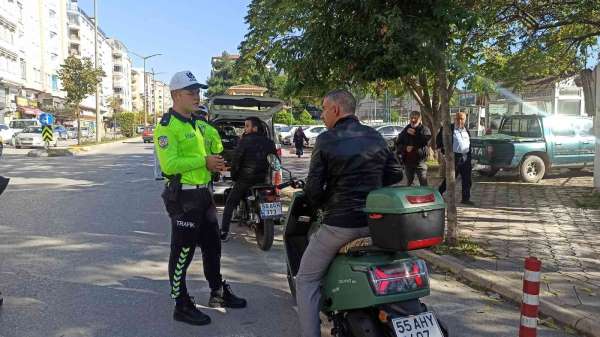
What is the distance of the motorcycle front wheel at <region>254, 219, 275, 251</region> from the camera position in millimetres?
6461

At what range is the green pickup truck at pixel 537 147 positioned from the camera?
43.3 feet

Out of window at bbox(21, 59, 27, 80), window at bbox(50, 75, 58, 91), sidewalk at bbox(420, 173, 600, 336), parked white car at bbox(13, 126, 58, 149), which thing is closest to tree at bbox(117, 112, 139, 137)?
window at bbox(50, 75, 58, 91)

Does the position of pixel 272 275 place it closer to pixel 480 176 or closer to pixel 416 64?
pixel 416 64

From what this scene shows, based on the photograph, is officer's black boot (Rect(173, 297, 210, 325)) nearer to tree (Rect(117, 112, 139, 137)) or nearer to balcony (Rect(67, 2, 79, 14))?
tree (Rect(117, 112, 139, 137))

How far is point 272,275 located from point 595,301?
304 cm

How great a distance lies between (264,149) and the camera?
6.93 metres

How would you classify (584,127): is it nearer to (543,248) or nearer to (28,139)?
(543,248)

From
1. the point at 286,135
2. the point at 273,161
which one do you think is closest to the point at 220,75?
the point at 286,135

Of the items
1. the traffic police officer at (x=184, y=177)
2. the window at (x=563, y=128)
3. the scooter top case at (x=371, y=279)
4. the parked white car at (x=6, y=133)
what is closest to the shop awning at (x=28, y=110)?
the parked white car at (x=6, y=133)

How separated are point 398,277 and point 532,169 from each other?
465 inches

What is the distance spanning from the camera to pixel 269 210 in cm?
634

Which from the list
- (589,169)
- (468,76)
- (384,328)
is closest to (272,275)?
(384,328)

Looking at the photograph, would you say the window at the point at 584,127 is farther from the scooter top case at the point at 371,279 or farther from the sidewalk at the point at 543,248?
the scooter top case at the point at 371,279

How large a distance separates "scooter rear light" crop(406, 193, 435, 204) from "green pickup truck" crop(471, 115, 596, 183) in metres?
11.1
